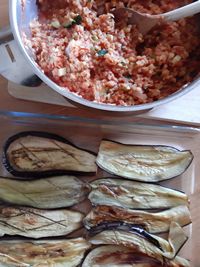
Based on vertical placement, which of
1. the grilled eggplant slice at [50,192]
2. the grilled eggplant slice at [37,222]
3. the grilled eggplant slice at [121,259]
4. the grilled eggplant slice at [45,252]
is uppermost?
the grilled eggplant slice at [50,192]

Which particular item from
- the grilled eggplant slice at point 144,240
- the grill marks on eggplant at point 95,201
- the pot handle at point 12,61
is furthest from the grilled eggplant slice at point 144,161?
the pot handle at point 12,61

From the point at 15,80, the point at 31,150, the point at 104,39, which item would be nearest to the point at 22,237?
the point at 31,150

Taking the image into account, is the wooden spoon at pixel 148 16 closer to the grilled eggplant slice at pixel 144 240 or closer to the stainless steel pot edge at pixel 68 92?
the stainless steel pot edge at pixel 68 92

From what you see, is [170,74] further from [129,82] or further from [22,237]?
[22,237]

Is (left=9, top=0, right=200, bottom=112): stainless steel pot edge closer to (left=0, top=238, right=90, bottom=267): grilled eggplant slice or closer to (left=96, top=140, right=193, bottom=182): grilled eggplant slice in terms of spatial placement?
(left=96, top=140, right=193, bottom=182): grilled eggplant slice

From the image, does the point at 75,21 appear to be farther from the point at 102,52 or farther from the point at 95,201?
the point at 95,201

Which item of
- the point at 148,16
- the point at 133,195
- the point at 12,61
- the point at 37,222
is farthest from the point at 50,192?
the point at 148,16
